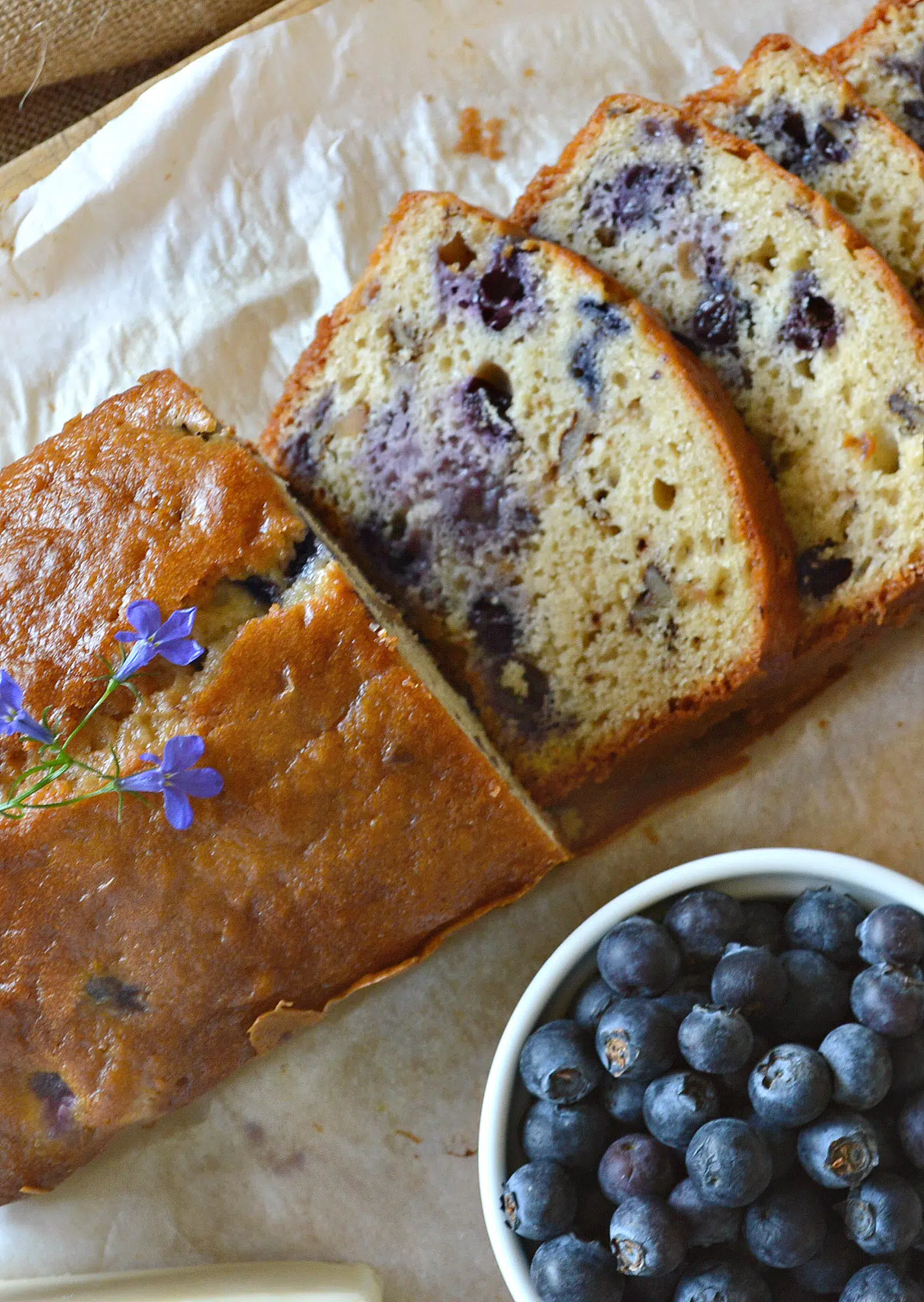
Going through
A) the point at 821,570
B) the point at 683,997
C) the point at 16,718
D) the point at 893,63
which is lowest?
the point at 683,997

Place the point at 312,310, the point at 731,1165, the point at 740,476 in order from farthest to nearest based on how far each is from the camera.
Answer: the point at 312,310 → the point at 740,476 → the point at 731,1165

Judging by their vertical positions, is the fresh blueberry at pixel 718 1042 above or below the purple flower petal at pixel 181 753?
below

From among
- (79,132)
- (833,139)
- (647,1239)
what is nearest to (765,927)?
(647,1239)

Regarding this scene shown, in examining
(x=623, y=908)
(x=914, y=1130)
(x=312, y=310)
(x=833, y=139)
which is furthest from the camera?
(x=312, y=310)

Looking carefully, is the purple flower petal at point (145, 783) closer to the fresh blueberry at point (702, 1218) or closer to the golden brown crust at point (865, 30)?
the fresh blueberry at point (702, 1218)

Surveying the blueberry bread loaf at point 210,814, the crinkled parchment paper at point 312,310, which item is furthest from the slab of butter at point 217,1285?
the blueberry bread loaf at point 210,814

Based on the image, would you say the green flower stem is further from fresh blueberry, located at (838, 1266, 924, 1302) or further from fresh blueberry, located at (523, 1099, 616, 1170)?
fresh blueberry, located at (838, 1266, 924, 1302)

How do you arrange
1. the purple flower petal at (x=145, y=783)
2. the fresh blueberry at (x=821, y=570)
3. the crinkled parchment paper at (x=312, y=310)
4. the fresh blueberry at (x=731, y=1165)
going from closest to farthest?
the fresh blueberry at (x=731, y=1165) → the purple flower petal at (x=145, y=783) → the fresh blueberry at (x=821, y=570) → the crinkled parchment paper at (x=312, y=310)

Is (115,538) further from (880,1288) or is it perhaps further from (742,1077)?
(880,1288)
